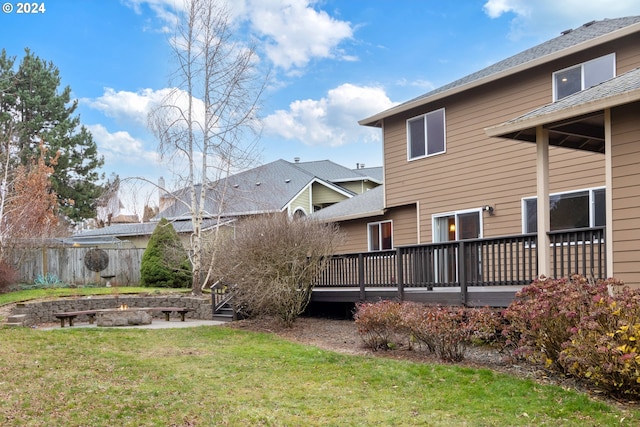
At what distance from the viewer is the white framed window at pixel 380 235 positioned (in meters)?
14.7

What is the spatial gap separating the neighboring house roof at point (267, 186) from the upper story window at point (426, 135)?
509 cm

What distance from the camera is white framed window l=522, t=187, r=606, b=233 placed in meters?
9.73

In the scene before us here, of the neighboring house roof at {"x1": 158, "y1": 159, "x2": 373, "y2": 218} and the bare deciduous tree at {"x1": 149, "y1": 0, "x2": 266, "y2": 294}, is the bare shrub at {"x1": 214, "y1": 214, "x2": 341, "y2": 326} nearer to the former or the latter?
the bare deciduous tree at {"x1": 149, "y1": 0, "x2": 266, "y2": 294}

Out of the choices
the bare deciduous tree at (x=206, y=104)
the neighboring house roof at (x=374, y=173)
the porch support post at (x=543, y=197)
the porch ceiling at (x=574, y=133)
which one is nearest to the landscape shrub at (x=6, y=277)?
the bare deciduous tree at (x=206, y=104)

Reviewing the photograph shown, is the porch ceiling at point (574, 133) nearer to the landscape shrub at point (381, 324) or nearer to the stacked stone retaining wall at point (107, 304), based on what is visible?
the landscape shrub at point (381, 324)

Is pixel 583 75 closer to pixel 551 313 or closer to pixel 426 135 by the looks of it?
pixel 426 135

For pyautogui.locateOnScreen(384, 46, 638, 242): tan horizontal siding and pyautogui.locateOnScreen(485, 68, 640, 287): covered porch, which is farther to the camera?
pyautogui.locateOnScreen(384, 46, 638, 242): tan horizontal siding

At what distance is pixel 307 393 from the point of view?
6.00 meters

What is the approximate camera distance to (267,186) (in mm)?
23328

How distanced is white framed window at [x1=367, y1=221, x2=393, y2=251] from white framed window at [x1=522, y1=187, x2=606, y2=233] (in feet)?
14.1

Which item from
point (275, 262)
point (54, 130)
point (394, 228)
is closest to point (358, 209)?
point (394, 228)

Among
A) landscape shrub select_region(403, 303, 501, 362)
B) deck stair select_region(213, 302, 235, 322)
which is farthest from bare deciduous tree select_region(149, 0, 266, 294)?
landscape shrub select_region(403, 303, 501, 362)

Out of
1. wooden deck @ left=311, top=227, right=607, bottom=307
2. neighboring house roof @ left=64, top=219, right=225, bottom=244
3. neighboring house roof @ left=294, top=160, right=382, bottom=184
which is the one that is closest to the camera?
wooden deck @ left=311, top=227, right=607, bottom=307

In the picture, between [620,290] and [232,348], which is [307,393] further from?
[620,290]
